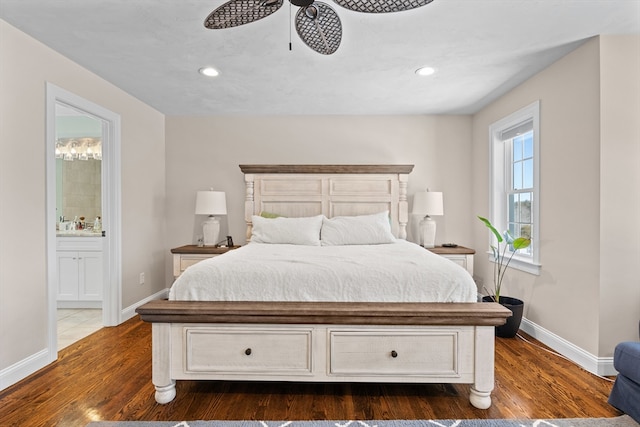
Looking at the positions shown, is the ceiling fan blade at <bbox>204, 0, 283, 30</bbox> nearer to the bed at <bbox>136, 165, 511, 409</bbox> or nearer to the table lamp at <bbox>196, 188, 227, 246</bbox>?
the bed at <bbox>136, 165, 511, 409</bbox>

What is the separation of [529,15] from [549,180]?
4.47ft

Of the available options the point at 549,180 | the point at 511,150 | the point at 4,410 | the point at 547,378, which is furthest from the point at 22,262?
the point at 511,150

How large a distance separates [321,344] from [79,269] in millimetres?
3223

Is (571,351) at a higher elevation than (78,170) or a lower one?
lower

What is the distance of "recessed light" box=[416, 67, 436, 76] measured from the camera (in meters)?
2.82

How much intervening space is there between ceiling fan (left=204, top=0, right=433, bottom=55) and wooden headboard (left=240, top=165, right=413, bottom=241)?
232cm

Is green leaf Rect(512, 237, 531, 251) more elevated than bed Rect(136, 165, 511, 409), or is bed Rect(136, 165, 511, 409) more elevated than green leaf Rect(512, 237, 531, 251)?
green leaf Rect(512, 237, 531, 251)

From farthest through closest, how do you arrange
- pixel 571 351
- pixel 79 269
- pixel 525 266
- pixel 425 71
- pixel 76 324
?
pixel 79 269 → pixel 76 324 → pixel 525 266 → pixel 425 71 → pixel 571 351

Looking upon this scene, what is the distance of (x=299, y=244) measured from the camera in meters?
3.41

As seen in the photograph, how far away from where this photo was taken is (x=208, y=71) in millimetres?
2895

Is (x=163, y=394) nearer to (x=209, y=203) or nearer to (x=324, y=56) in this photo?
(x=209, y=203)

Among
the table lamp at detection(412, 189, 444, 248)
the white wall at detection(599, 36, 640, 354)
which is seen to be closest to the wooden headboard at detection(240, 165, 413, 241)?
the table lamp at detection(412, 189, 444, 248)

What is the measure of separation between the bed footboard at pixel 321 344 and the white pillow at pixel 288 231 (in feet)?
4.84

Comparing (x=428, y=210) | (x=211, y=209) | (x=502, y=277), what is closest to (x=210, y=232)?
(x=211, y=209)
